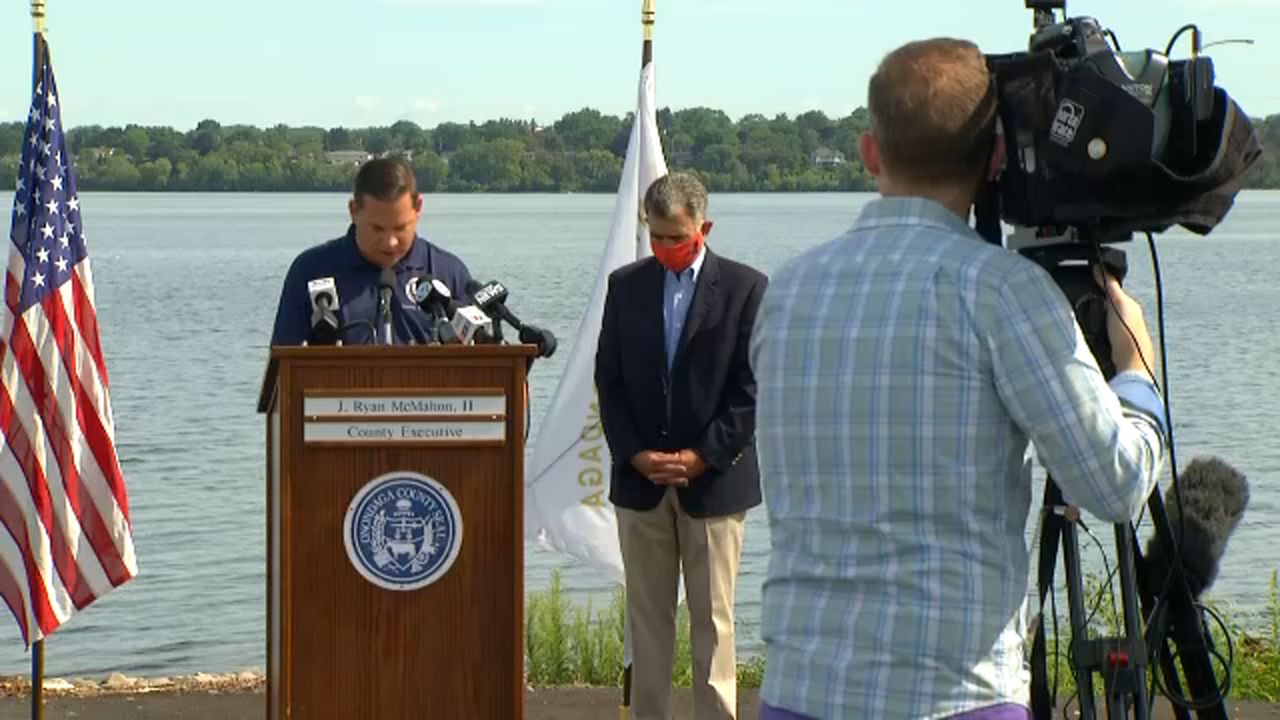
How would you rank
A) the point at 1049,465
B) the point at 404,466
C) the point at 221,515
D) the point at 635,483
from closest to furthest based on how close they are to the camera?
the point at 1049,465
the point at 404,466
the point at 635,483
the point at 221,515

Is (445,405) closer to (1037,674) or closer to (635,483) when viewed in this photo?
(635,483)

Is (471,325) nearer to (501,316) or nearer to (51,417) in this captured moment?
(501,316)

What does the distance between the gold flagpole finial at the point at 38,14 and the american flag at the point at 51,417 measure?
4 cm

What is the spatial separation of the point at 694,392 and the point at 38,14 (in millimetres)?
2547

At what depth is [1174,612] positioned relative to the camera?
379 cm

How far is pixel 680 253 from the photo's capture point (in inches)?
263

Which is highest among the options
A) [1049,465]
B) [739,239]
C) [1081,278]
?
[1081,278]

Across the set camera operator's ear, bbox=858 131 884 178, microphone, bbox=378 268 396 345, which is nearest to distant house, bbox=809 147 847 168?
microphone, bbox=378 268 396 345

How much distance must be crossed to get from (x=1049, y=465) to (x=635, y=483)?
3695 millimetres

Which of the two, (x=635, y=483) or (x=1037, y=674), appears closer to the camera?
(x=1037, y=674)

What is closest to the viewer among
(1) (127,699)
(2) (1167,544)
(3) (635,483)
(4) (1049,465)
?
(4) (1049,465)

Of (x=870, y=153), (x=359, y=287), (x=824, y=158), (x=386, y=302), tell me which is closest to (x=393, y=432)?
(x=386, y=302)

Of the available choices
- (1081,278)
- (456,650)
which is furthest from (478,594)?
(1081,278)

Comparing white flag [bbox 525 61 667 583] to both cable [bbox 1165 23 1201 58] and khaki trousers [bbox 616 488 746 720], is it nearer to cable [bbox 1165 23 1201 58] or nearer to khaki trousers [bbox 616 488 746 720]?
khaki trousers [bbox 616 488 746 720]
